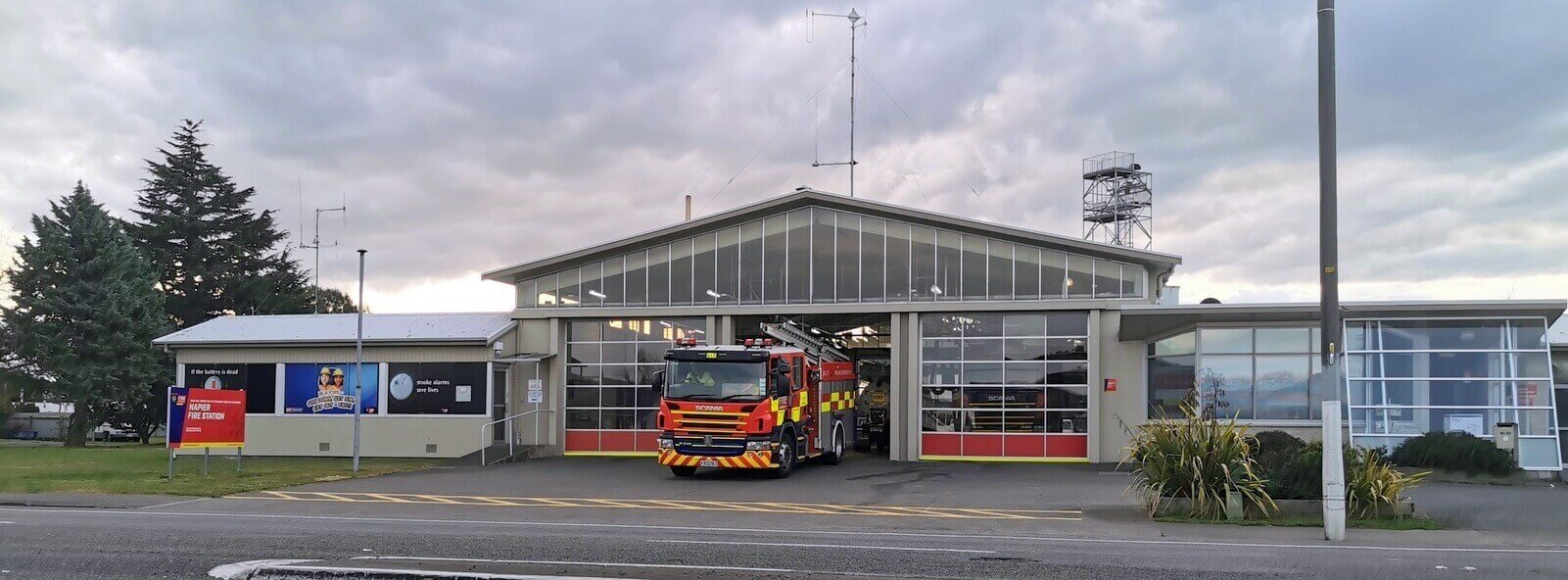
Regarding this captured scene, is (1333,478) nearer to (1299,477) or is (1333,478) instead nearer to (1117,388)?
(1299,477)

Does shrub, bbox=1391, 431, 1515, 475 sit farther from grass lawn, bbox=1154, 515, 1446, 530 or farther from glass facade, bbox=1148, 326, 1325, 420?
grass lawn, bbox=1154, 515, 1446, 530

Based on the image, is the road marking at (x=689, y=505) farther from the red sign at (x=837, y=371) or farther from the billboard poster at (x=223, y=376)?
the billboard poster at (x=223, y=376)

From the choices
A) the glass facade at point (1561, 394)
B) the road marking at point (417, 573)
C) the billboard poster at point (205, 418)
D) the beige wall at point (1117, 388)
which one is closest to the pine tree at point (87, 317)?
the billboard poster at point (205, 418)

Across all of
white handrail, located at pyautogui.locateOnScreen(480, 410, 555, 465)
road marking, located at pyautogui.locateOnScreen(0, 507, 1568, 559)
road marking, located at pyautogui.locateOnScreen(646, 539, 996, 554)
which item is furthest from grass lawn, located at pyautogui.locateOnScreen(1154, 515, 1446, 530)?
white handrail, located at pyautogui.locateOnScreen(480, 410, 555, 465)

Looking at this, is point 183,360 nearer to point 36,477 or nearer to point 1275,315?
point 36,477

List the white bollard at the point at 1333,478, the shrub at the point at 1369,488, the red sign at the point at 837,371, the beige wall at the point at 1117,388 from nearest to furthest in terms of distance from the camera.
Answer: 1. the white bollard at the point at 1333,478
2. the shrub at the point at 1369,488
3. the red sign at the point at 837,371
4. the beige wall at the point at 1117,388

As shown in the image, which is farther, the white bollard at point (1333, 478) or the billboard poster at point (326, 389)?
the billboard poster at point (326, 389)

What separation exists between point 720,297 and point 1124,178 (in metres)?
23.3

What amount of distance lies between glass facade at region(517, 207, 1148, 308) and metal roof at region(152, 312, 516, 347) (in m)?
2.66

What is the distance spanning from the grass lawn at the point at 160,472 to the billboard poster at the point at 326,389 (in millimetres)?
1486

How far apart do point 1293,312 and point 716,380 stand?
41.2 ft

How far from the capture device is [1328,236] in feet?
46.8

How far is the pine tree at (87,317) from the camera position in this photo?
144 ft

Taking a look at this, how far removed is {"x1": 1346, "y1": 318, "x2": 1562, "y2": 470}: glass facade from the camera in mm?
23656
